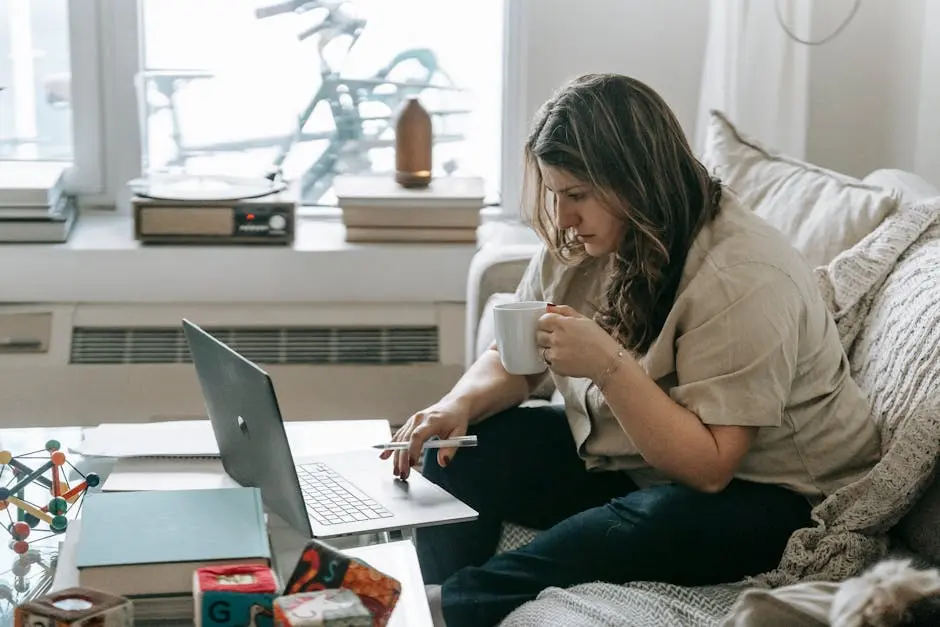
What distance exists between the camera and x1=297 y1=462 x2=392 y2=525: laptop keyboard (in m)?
1.41

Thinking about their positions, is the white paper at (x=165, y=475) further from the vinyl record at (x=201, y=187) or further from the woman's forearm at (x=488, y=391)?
the vinyl record at (x=201, y=187)

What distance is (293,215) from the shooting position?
8.48 feet

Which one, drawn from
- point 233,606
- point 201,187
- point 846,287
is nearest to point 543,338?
point 846,287

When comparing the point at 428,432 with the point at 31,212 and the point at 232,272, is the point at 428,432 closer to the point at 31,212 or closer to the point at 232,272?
the point at 232,272

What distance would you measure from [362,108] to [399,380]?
0.67 metres

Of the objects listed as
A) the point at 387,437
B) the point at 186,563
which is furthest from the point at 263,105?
the point at 186,563

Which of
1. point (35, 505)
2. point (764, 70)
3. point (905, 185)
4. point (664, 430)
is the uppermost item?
point (764, 70)

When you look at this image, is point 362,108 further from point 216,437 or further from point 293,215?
point 216,437

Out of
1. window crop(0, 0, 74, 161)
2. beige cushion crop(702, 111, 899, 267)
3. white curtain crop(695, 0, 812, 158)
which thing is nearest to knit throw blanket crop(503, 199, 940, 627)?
beige cushion crop(702, 111, 899, 267)

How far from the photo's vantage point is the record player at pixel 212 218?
2.56 m

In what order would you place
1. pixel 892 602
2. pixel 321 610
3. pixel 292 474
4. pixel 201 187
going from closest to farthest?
pixel 892 602 → pixel 321 610 → pixel 292 474 → pixel 201 187

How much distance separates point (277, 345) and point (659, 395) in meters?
1.24

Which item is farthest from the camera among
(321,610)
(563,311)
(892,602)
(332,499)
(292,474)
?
(563,311)

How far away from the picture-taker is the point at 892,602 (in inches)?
34.9
